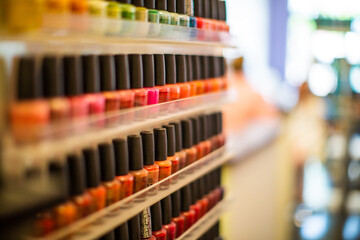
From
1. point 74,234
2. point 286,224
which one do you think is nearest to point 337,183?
point 286,224

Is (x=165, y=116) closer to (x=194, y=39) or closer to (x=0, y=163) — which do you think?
(x=194, y=39)

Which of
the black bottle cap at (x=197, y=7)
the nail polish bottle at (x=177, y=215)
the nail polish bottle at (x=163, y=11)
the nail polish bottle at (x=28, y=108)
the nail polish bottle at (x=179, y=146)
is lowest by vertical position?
the nail polish bottle at (x=177, y=215)

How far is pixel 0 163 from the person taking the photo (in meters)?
0.85

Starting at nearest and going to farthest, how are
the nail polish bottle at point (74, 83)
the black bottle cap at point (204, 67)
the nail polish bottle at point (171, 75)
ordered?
the nail polish bottle at point (74, 83) < the nail polish bottle at point (171, 75) < the black bottle cap at point (204, 67)

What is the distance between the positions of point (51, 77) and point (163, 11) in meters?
0.54

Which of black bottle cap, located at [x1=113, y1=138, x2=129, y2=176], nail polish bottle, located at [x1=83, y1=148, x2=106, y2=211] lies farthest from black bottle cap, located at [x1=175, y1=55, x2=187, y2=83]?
nail polish bottle, located at [x1=83, y1=148, x2=106, y2=211]

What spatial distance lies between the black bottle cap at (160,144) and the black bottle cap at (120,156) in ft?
0.61

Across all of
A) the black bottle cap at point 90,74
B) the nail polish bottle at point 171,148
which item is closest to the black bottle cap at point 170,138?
the nail polish bottle at point 171,148

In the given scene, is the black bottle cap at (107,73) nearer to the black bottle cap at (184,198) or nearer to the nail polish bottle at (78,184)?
the nail polish bottle at (78,184)

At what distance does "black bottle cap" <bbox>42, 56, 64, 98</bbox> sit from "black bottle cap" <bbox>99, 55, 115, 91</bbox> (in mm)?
182

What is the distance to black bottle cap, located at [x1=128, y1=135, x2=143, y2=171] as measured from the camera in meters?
1.28

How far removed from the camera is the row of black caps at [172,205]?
1253mm

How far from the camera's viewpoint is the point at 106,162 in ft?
3.82

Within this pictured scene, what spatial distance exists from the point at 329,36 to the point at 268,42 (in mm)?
2715
